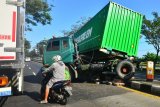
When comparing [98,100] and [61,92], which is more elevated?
[61,92]

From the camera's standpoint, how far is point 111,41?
16.7 m

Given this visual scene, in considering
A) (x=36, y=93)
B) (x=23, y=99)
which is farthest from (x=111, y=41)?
(x=23, y=99)

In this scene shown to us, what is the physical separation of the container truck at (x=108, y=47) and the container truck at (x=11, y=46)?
8.56 meters

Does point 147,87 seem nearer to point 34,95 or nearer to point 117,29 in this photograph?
point 117,29

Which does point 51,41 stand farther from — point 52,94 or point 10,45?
point 10,45

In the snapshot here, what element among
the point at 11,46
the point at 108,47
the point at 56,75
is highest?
the point at 108,47

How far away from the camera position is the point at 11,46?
7.96 metres

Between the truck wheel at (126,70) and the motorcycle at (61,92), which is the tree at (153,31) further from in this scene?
the motorcycle at (61,92)

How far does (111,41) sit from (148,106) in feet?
22.9

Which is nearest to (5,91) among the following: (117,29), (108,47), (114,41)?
(108,47)

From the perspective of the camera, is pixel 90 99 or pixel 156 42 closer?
pixel 90 99

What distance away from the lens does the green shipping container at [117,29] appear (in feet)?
53.8

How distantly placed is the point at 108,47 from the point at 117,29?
974 millimetres

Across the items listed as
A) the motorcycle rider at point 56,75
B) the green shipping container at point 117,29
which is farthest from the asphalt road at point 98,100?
the green shipping container at point 117,29
